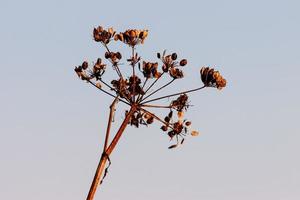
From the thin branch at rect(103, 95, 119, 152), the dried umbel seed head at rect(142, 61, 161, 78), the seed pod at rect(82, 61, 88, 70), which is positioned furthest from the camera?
the seed pod at rect(82, 61, 88, 70)

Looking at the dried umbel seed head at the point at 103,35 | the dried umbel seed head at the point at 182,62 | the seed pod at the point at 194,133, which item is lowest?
the seed pod at the point at 194,133

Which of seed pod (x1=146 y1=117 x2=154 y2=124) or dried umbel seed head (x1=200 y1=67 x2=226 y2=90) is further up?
dried umbel seed head (x1=200 y1=67 x2=226 y2=90)

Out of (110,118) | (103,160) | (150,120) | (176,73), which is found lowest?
(103,160)

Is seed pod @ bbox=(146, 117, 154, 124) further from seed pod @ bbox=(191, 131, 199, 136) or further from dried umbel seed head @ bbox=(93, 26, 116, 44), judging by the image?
dried umbel seed head @ bbox=(93, 26, 116, 44)

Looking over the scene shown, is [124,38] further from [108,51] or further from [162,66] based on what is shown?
[162,66]

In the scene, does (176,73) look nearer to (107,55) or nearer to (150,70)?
(150,70)

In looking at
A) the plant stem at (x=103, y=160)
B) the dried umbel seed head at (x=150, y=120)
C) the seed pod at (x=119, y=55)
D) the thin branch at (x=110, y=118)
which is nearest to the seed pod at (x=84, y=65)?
the seed pod at (x=119, y=55)

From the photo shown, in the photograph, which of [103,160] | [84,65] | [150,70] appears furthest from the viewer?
[84,65]

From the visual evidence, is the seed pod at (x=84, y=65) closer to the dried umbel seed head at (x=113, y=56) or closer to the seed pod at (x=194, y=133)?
the dried umbel seed head at (x=113, y=56)

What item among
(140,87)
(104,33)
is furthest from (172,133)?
(104,33)

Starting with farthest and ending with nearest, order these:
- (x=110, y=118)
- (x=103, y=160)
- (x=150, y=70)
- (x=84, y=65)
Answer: (x=84, y=65) → (x=150, y=70) → (x=110, y=118) → (x=103, y=160)

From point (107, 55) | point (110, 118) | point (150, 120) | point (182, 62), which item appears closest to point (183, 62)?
point (182, 62)

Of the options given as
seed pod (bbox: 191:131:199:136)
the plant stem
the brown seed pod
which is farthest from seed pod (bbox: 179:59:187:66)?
the plant stem
